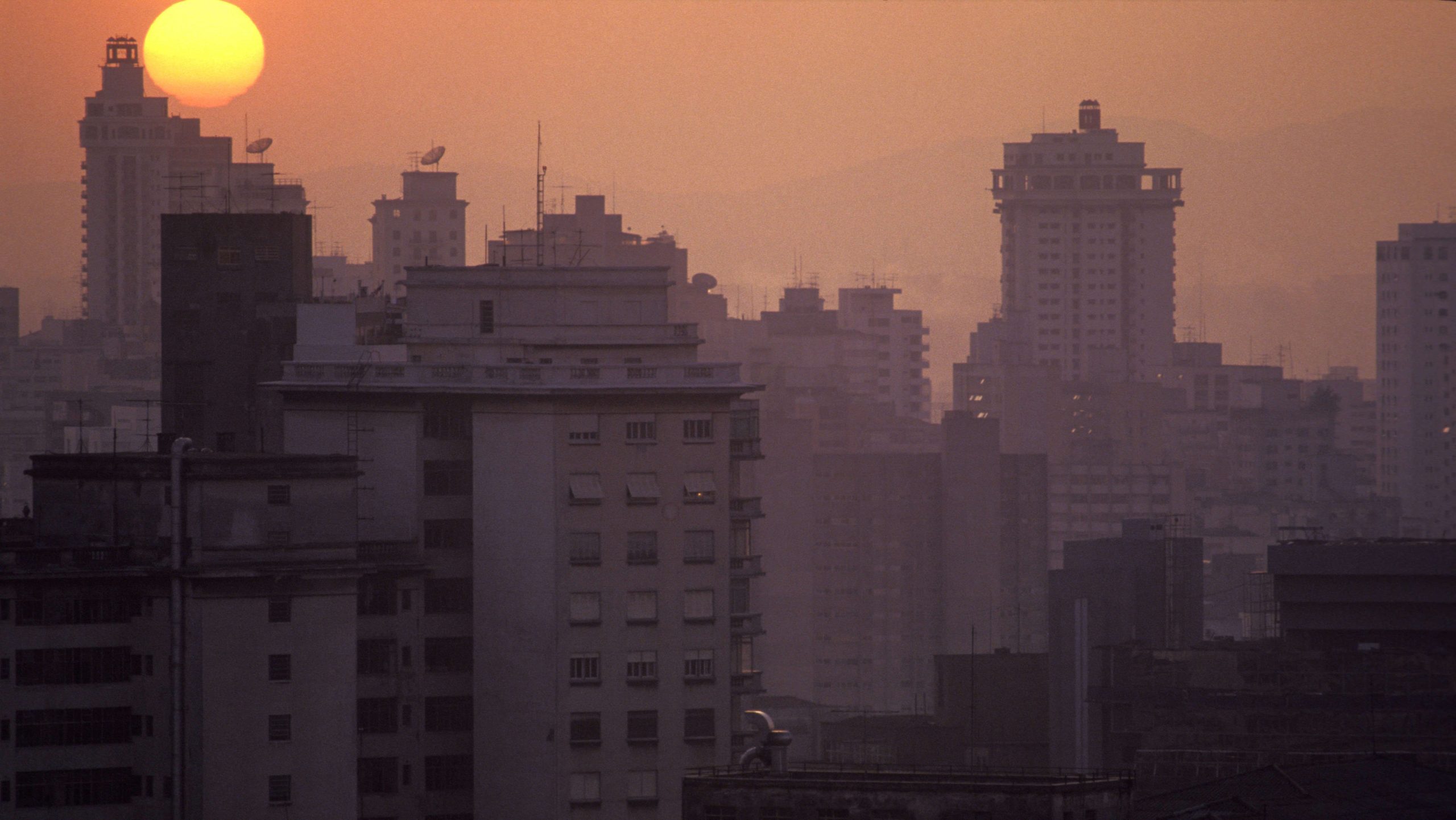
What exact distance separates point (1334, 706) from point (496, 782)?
104 ft

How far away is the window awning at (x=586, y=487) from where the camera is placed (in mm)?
63500

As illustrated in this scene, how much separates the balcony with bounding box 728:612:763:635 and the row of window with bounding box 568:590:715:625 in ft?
5.30

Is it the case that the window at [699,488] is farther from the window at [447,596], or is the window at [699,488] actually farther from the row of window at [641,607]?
the window at [447,596]

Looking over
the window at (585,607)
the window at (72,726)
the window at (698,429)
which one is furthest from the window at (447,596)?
the window at (72,726)

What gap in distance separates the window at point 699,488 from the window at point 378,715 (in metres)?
8.08

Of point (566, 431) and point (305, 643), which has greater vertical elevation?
point (566, 431)

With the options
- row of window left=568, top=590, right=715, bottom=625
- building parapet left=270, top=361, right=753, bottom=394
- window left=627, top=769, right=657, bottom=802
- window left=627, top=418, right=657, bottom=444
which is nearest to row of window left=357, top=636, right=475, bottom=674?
row of window left=568, top=590, right=715, bottom=625

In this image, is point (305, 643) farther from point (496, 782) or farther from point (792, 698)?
point (792, 698)

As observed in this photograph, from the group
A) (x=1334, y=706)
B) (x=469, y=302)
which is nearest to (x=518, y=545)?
(x=469, y=302)

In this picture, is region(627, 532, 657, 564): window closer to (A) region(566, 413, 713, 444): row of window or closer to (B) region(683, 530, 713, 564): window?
(B) region(683, 530, 713, 564): window

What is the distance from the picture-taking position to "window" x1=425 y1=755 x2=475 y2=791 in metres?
62.3

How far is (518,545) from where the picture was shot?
63.4 metres

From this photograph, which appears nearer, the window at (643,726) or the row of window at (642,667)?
the window at (643,726)

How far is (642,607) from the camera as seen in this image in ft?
209
